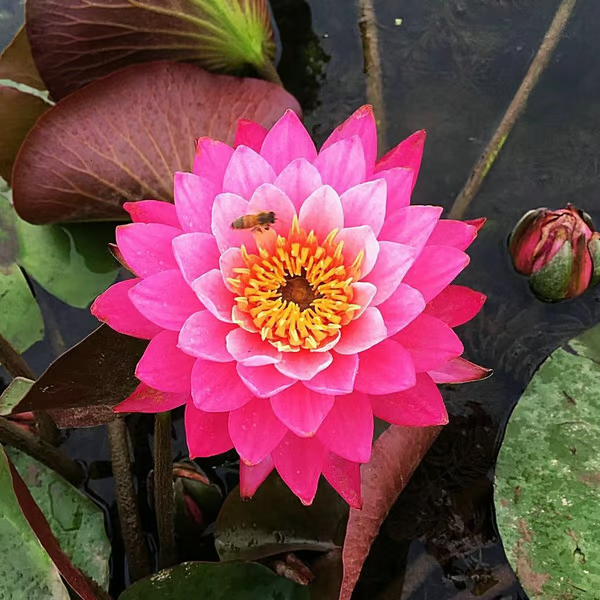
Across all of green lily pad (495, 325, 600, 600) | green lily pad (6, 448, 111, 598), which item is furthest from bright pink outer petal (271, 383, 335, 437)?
green lily pad (6, 448, 111, 598)

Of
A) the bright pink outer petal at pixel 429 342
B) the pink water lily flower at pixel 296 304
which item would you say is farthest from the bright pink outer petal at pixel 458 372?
the bright pink outer petal at pixel 429 342

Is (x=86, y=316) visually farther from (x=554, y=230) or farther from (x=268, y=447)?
(x=554, y=230)

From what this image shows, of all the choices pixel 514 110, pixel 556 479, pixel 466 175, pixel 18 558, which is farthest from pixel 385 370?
pixel 514 110

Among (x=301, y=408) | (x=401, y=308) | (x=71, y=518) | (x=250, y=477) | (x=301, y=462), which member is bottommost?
(x=71, y=518)

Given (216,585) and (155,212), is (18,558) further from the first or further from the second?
(155,212)

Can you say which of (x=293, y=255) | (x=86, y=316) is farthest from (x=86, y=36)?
(x=293, y=255)

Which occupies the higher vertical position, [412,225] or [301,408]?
[412,225]
